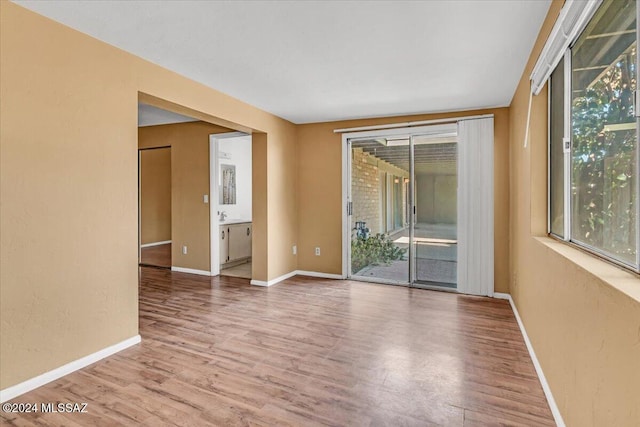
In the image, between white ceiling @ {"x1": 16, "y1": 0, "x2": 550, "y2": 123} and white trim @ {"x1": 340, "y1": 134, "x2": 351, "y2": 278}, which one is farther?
white trim @ {"x1": 340, "y1": 134, "x2": 351, "y2": 278}

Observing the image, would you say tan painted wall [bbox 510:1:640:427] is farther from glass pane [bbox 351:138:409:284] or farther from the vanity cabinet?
the vanity cabinet

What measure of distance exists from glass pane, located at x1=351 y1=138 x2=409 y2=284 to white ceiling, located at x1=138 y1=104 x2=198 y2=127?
8.39 ft

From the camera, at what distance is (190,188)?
17.5 feet

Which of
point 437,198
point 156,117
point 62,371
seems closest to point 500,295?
point 437,198

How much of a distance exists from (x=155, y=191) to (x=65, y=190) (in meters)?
5.97

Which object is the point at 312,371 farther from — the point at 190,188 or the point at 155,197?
the point at 155,197

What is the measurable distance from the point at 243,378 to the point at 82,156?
1860 millimetres

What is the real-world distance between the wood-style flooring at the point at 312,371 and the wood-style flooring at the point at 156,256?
7.99ft

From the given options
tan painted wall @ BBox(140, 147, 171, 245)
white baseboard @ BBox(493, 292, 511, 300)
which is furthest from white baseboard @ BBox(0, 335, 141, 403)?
tan painted wall @ BBox(140, 147, 171, 245)

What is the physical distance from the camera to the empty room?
1529mm

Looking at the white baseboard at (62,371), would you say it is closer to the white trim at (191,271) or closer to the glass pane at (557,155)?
the white trim at (191,271)

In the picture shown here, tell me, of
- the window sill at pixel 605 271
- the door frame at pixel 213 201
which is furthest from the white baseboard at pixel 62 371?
the window sill at pixel 605 271

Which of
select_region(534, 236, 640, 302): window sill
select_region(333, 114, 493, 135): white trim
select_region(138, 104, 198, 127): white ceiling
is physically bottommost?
select_region(534, 236, 640, 302): window sill

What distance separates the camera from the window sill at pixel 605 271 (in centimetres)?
107
